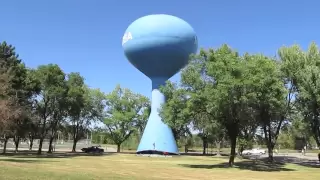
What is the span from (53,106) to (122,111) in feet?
70.8

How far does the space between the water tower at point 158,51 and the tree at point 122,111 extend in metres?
16.9

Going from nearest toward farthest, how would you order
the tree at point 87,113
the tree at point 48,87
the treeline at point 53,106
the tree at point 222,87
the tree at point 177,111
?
1. the tree at point 222,87
2. the tree at point 177,111
3. the treeline at point 53,106
4. the tree at point 48,87
5. the tree at point 87,113

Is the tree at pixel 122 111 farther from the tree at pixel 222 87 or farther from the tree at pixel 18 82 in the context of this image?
the tree at pixel 222 87

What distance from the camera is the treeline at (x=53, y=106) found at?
40.8 metres

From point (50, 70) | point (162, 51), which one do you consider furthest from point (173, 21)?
point (50, 70)

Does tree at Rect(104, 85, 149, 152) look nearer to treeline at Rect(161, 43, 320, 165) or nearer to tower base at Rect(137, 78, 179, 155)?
tower base at Rect(137, 78, 179, 155)

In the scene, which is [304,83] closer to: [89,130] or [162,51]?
[162,51]

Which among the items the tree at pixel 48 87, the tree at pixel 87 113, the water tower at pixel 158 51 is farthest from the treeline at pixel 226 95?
the tree at pixel 87 113

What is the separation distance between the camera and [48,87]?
5672 centimetres

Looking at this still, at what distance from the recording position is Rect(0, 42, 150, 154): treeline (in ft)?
134

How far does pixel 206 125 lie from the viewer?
1428 inches

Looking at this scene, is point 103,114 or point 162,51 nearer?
point 162,51

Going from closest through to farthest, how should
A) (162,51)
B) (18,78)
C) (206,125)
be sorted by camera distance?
(206,125), (18,78), (162,51)

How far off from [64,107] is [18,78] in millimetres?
14754
